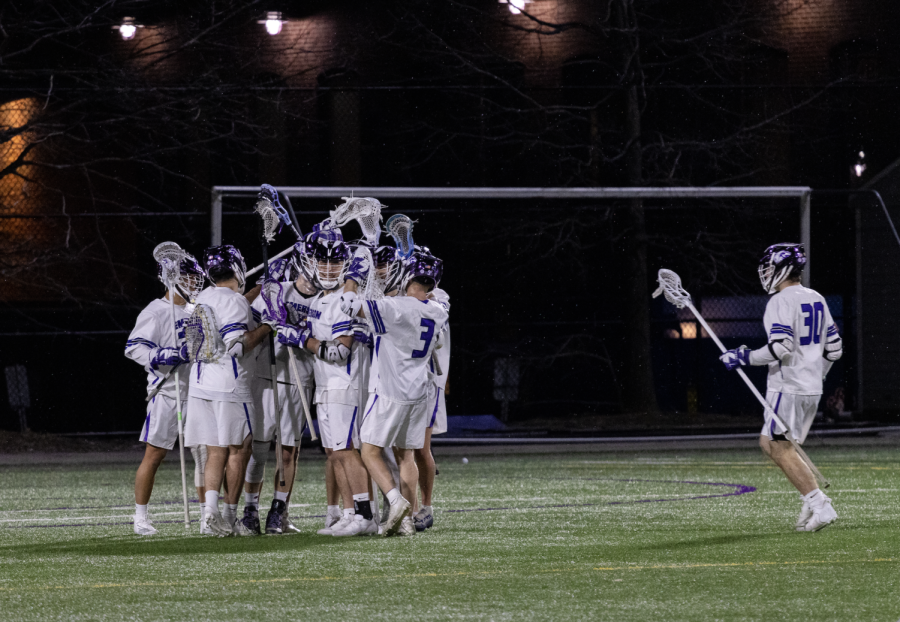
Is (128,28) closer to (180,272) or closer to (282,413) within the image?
(180,272)

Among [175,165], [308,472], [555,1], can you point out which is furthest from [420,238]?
[308,472]

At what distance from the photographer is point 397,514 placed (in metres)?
7.89

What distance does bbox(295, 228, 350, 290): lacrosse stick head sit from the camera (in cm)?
818

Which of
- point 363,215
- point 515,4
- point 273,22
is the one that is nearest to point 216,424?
point 363,215

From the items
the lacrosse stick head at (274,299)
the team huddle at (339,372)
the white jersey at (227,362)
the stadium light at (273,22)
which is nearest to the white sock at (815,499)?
the team huddle at (339,372)

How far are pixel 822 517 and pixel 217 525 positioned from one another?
11.9 ft

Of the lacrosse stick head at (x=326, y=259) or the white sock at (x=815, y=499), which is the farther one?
the lacrosse stick head at (x=326, y=259)

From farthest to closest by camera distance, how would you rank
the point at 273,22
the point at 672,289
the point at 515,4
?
1. the point at 515,4
2. the point at 273,22
3. the point at 672,289

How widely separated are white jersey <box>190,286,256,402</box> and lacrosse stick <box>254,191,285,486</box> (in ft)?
0.65

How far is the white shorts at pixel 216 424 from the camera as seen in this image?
816cm

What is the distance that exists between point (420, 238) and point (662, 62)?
5.47 m

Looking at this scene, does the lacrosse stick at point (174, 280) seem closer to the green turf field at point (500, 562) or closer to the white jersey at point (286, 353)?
the green turf field at point (500, 562)

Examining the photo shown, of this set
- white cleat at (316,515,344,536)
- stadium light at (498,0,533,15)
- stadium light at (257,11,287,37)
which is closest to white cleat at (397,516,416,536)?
white cleat at (316,515,344,536)

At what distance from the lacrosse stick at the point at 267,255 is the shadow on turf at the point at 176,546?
0.50m
